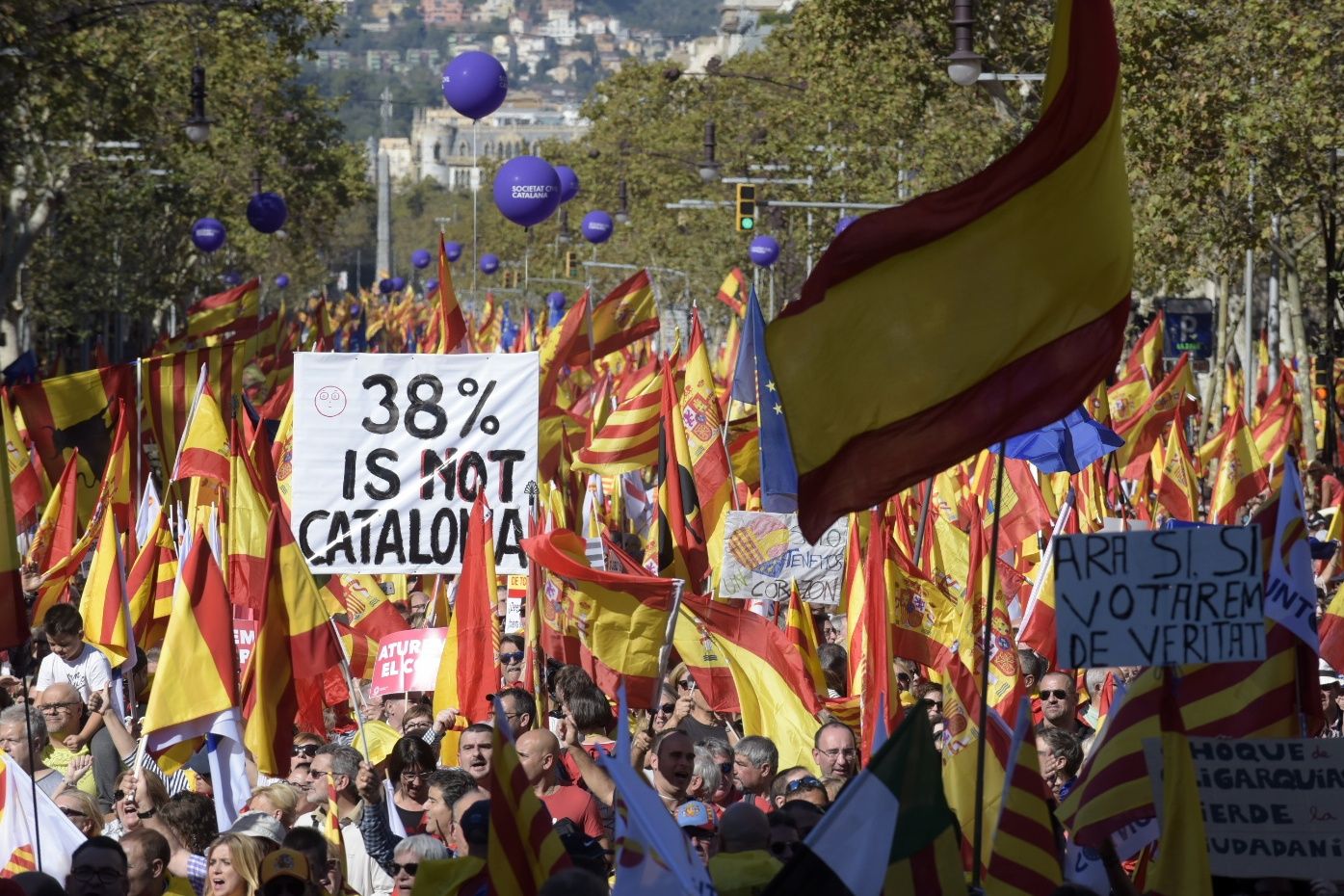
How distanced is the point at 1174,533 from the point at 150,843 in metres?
3.06

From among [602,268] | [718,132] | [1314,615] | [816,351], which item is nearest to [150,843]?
[816,351]

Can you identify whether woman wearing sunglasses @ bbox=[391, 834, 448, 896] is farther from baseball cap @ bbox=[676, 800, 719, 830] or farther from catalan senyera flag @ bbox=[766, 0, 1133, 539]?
catalan senyera flag @ bbox=[766, 0, 1133, 539]

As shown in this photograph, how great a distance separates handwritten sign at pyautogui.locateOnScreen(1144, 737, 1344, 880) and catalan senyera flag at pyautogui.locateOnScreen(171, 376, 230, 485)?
8456 mm

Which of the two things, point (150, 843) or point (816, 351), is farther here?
point (150, 843)

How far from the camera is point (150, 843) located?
7.04 m

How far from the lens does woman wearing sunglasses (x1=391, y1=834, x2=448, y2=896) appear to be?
7164mm

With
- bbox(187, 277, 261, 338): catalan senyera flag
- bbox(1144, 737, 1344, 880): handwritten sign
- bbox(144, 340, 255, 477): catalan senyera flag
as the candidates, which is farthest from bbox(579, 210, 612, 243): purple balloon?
bbox(1144, 737, 1344, 880): handwritten sign

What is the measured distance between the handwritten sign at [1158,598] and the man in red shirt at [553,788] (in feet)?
7.19

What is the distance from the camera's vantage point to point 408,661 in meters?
10.7

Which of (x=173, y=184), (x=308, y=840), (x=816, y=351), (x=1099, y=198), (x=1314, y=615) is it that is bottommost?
(x=308, y=840)

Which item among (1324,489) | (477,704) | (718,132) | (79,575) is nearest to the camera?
(477,704)

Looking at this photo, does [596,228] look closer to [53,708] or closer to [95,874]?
[53,708]

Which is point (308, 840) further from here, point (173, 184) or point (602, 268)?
point (602, 268)

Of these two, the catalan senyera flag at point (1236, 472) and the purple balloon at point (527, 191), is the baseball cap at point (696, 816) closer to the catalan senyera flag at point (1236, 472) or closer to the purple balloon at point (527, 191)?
the catalan senyera flag at point (1236, 472)
